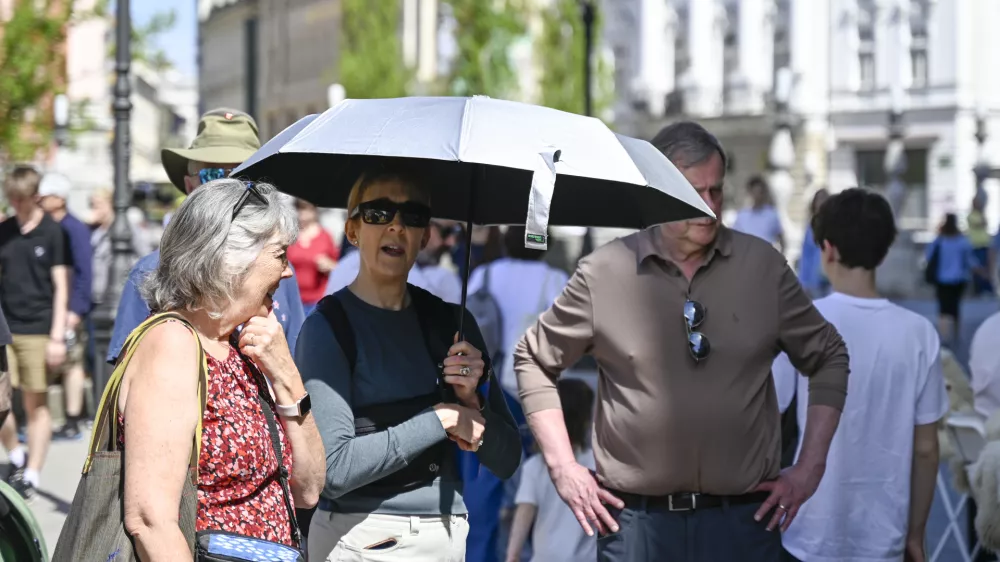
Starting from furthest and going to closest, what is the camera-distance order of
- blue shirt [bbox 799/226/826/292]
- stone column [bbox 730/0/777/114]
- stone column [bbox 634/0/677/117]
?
stone column [bbox 634/0/677/117] → stone column [bbox 730/0/777/114] → blue shirt [bbox 799/226/826/292]

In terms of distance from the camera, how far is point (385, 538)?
A: 4113 millimetres

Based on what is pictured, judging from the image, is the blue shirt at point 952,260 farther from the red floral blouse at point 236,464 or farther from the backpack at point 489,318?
the red floral blouse at point 236,464

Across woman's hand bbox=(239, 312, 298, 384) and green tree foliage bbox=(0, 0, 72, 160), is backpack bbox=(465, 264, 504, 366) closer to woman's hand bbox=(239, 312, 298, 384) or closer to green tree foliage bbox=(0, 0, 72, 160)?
woman's hand bbox=(239, 312, 298, 384)

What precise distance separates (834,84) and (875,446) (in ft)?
176

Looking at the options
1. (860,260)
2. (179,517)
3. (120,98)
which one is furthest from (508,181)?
(120,98)

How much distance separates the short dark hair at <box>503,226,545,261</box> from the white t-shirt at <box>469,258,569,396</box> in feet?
0.13

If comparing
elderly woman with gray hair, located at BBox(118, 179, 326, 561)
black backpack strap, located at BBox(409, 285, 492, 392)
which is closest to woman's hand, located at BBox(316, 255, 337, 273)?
black backpack strap, located at BBox(409, 285, 492, 392)

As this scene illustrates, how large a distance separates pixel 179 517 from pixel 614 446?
1.73 m

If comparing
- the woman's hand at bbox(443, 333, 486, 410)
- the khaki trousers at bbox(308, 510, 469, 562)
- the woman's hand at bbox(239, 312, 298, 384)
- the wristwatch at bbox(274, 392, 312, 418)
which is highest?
the woman's hand at bbox(239, 312, 298, 384)

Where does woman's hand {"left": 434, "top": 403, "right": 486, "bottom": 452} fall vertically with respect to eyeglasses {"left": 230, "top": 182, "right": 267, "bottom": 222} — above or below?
below

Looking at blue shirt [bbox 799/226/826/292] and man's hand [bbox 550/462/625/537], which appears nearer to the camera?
man's hand [bbox 550/462/625/537]

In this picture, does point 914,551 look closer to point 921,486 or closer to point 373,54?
point 921,486

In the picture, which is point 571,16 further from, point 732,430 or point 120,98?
point 732,430

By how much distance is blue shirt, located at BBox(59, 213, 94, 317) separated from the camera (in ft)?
35.3
